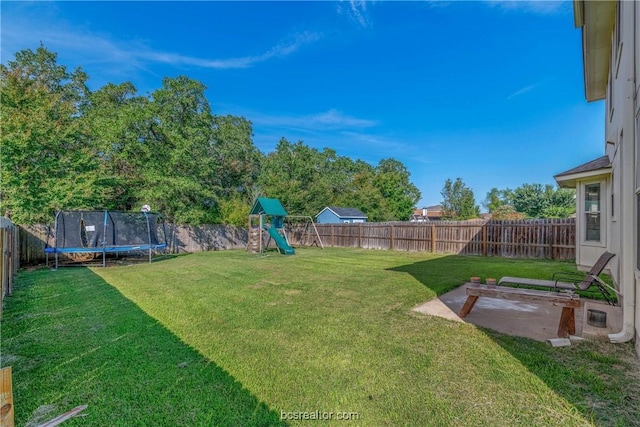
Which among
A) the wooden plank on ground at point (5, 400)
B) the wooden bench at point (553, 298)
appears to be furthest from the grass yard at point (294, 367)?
the wooden plank on ground at point (5, 400)

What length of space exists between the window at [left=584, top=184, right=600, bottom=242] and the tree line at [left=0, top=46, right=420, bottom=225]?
1607 centimetres

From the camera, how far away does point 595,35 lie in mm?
6715

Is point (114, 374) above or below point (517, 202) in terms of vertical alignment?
below

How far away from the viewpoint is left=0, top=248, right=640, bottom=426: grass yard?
7.27 ft

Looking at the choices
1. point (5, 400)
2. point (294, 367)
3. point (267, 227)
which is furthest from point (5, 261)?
point (267, 227)

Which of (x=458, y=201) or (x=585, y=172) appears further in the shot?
(x=458, y=201)

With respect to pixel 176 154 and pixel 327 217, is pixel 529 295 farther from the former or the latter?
pixel 327 217

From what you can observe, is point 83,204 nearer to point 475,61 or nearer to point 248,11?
point 248,11

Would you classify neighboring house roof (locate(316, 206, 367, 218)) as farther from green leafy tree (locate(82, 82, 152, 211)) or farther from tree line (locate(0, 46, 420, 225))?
green leafy tree (locate(82, 82, 152, 211))

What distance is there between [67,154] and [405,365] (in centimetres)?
1442

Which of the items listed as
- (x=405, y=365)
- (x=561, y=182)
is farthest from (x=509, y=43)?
(x=405, y=365)

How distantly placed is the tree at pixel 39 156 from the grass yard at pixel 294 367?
22.3ft

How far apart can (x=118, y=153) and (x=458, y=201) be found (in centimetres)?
3692

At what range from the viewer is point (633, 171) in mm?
3496
